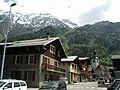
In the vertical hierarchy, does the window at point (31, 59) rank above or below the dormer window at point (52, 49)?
below

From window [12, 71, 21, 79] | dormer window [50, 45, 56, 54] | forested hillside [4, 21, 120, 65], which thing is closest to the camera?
Answer: window [12, 71, 21, 79]

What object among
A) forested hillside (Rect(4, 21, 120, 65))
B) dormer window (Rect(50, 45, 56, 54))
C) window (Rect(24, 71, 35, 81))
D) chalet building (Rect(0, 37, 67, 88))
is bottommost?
window (Rect(24, 71, 35, 81))

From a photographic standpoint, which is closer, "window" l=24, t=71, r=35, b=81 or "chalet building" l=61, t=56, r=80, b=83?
"window" l=24, t=71, r=35, b=81

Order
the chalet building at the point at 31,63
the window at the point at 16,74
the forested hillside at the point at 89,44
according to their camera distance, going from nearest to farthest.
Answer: the chalet building at the point at 31,63 → the window at the point at 16,74 → the forested hillside at the point at 89,44

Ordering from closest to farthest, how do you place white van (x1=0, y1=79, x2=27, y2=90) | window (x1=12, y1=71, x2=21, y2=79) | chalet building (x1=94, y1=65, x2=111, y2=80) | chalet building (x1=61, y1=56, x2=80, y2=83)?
white van (x1=0, y1=79, x2=27, y2=90), window (x1=12, y1=71, x2=21, y2=79), chalet building (x1=61, y1=56, x2=80, y2=83), chalet building (x1=94, y1=65, x2=111, y2=80)

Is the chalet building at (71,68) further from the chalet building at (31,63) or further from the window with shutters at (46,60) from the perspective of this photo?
the window with shutters at (46,60)

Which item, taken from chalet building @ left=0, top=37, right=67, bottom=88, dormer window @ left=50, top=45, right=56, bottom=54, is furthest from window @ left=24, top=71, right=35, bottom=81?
dormer window @ left=50, top=45, right=56, bottom=54

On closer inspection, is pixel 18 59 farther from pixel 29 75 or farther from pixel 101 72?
pixel 101 72

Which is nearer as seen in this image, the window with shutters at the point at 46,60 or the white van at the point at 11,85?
the white van at the point at 11,85

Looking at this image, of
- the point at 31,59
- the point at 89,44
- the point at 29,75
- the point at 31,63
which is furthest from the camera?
the point at 89,44

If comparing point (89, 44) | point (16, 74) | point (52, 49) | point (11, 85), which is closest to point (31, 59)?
point (16, 74)

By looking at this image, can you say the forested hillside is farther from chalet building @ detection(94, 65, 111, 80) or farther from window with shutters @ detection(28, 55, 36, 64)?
window with shutters @ detection(28, 55, 36, 64)

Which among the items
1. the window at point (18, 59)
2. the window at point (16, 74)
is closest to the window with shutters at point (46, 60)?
the window at point (18, 59)

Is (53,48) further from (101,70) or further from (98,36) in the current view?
(98,36)
